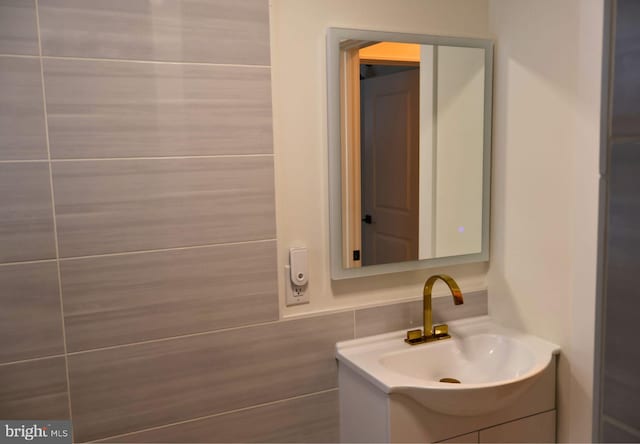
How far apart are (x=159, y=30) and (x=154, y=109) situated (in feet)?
0.72

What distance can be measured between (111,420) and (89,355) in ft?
0.68

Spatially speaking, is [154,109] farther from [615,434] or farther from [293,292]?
[615,434]

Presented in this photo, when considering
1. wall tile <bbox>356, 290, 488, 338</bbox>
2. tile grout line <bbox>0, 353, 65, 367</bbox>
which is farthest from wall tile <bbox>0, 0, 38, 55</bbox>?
wall tile <bbox>356, 290, 488, 338</bbox>

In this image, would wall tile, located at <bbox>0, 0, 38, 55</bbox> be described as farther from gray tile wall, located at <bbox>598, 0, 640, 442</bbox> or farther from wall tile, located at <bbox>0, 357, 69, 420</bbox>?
gray tile wall, located at <bbox>598, 0, 640, 442</bbox>

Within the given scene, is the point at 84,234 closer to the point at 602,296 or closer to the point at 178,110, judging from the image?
the point at 178,110

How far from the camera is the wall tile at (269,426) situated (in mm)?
1698

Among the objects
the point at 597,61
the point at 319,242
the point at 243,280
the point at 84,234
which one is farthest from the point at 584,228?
the point at 84,234

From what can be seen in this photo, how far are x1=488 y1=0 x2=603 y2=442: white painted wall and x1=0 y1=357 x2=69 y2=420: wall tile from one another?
152 cm

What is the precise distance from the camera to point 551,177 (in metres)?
1.83

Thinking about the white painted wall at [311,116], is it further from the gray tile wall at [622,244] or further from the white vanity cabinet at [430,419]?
the gray tile wall at [622,244]

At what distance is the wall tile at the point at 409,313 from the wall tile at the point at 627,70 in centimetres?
162

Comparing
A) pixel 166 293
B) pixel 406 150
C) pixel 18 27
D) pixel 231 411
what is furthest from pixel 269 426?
pixel 18 27

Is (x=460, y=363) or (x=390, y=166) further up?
(x=390, y=166)

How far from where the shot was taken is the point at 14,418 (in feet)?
4.91
